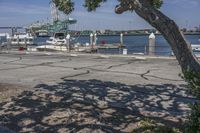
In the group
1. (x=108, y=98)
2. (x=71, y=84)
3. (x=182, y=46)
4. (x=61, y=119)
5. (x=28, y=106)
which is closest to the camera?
(x=182, y=46)

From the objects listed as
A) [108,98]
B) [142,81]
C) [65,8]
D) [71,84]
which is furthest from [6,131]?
[142,81]

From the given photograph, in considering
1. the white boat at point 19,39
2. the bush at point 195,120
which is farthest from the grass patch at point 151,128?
the white boat at point 19,39

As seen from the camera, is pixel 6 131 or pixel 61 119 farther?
pixel 61 119

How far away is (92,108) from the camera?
390 inches

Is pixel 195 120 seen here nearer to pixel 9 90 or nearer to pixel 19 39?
pixel 9 90

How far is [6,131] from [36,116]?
117 centimetres

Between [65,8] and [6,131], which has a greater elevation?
[65,8]

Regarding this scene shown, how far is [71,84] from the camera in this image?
1412cm

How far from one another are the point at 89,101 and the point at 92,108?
2.98 feet

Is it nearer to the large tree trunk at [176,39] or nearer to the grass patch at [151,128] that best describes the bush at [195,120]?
the large tree trunk at [176,39]

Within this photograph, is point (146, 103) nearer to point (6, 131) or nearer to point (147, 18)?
point (6, 131)

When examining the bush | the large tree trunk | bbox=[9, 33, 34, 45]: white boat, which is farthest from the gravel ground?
bbox=[9, 33, 34, 45]: white boat

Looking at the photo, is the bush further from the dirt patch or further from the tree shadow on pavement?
the dirt patch

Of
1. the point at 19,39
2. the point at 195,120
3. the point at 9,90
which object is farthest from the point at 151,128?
the point at 19,39
